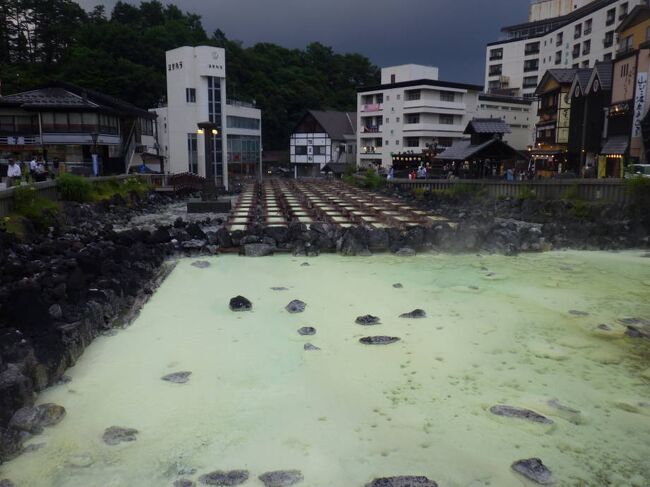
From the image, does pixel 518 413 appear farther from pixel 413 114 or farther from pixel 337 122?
pixel 337 122

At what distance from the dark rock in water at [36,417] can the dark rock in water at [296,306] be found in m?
5.09

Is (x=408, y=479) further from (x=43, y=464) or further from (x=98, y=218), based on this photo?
(x=98, y=218)

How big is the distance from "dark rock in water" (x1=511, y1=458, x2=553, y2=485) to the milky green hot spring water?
0.08 meters

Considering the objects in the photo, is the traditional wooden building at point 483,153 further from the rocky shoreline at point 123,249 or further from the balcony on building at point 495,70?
the balcony on building at point 495,70

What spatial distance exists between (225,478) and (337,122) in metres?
61.5

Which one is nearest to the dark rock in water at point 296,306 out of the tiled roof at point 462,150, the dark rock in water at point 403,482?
the dark rock in water at point 403,482

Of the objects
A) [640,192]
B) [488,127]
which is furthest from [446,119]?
[640,192]

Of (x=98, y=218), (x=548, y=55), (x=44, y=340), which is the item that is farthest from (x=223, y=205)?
(x=548, y=55)

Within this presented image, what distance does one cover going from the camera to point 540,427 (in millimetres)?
6309

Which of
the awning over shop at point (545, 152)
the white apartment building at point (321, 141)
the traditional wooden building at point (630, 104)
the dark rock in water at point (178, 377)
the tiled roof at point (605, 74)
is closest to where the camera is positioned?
the dark rock in water at point (178, 377)

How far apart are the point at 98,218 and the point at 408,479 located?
1971 centimetres

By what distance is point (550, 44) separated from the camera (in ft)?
186

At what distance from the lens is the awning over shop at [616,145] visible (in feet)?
94.8

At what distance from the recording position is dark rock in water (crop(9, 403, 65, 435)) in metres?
6.04
